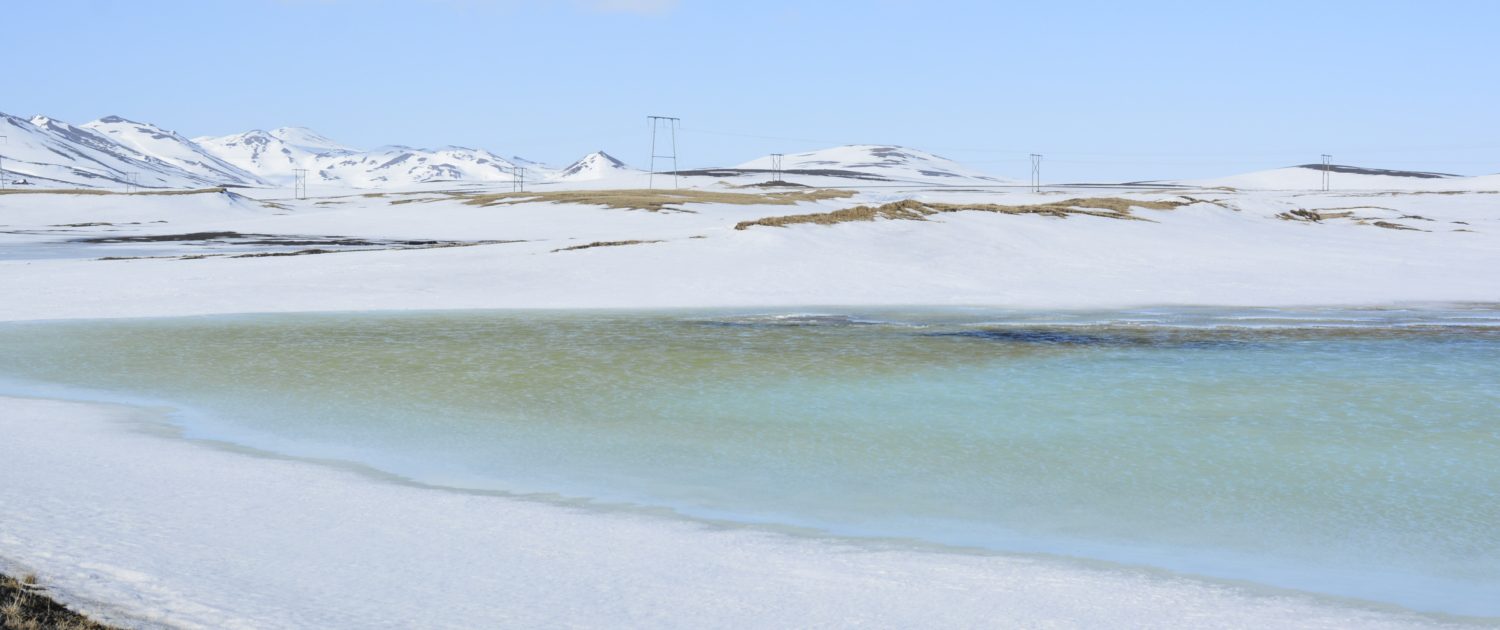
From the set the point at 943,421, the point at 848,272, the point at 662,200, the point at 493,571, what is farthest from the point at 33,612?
the point at 662,200

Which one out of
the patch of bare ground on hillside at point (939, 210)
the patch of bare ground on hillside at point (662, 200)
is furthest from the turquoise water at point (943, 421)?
the patch of bare ground on hillside at point (662, 200)

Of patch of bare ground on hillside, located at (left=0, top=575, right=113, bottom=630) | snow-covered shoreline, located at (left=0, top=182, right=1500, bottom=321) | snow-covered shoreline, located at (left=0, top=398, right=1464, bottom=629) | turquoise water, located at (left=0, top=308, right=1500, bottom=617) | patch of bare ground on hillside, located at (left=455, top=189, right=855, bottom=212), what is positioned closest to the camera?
patch of bare ground on hillside, located at (left=0, top=575, right=113, bottom=630)

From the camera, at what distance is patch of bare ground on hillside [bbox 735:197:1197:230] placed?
1512 inches

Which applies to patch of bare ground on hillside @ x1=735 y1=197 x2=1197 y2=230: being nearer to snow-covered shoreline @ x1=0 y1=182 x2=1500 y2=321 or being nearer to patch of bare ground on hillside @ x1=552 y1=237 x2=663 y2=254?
snow-covered shoreline @ x1=0 y1=182 x2=1500 y2=321

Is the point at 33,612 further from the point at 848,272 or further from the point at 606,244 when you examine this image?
the point at 606,244

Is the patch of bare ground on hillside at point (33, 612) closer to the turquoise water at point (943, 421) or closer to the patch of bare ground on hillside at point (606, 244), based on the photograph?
the turquoise water at point (943, 421)

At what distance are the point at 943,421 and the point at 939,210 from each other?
94.3 feet

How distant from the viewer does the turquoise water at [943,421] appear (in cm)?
898

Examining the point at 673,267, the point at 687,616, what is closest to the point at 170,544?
the point at 687,616

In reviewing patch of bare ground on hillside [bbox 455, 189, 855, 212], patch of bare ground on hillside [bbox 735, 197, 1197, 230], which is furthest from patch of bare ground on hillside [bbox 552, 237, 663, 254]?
patch of bare ground on hillside [bbox 455, 189, 855, 212]

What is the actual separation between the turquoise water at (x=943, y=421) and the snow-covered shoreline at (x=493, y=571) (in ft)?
2.31

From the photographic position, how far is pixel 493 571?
743 centimetres

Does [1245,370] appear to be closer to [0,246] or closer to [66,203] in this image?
[0,246]

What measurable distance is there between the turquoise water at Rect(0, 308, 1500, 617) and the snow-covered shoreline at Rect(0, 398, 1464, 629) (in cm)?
70
